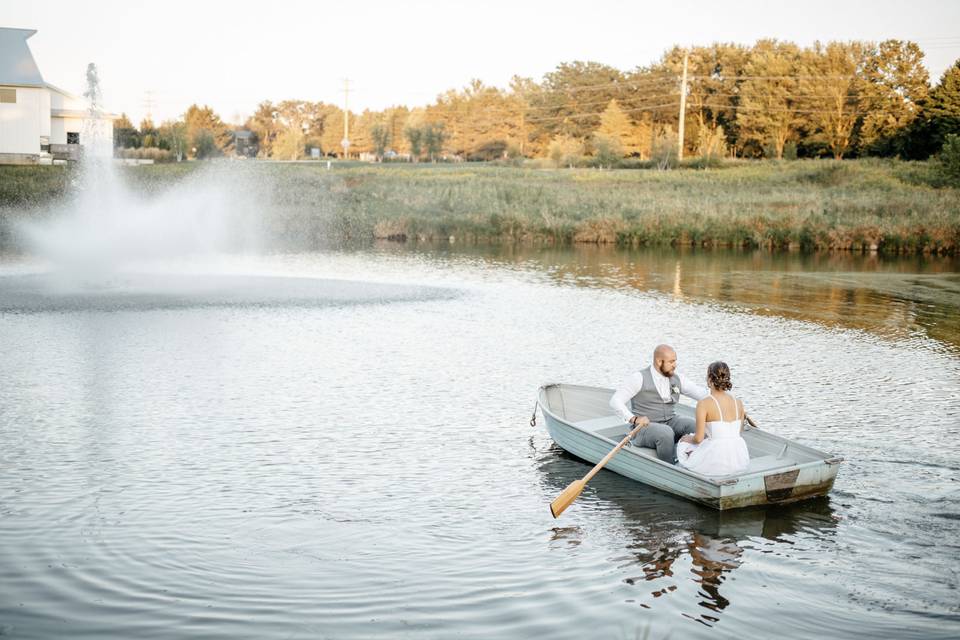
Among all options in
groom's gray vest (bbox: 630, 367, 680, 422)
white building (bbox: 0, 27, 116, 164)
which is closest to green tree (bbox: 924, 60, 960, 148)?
white building (bbox: 0, 27, 116, 164)

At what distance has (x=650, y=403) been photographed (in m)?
11.6

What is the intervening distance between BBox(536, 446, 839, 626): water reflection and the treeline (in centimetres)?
6169

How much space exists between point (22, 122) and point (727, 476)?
5760 cm

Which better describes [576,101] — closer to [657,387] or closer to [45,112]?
[45,112]

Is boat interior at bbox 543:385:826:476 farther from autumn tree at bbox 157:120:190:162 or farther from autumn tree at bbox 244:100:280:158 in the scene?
autumn tree at bbox 244:100:280:158

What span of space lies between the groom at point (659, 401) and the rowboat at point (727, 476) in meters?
0.22

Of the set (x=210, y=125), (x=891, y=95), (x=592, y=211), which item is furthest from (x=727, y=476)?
(x=210, y=125)

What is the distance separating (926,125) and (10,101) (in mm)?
63890

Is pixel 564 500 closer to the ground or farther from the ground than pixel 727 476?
closer to the ground

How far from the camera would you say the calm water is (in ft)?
27.1

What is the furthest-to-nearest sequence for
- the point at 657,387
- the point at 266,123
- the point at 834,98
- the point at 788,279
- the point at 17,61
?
the point at 266,123 < the point at 834,98 < the point at 17,61 < the point at 788,279 < the point at 657,387

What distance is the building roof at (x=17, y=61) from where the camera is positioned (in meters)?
58.2

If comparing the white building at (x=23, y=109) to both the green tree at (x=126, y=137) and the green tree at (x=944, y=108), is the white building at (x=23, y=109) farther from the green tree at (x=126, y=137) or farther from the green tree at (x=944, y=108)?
the green tree at (x=944, y=108)

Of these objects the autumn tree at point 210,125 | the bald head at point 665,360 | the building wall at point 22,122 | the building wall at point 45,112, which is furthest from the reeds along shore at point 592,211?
the autumn tree at point 210,125
